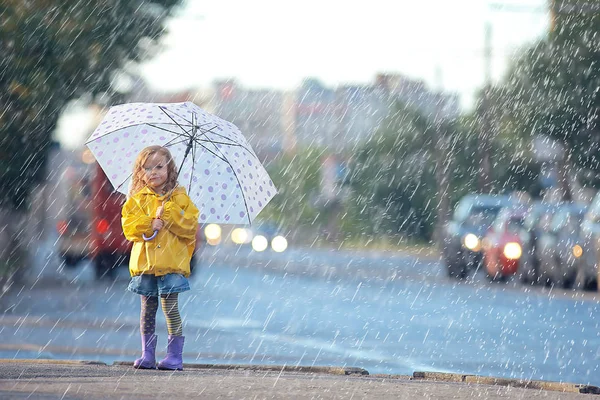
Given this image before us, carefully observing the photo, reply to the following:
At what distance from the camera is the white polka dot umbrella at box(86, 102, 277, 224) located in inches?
351

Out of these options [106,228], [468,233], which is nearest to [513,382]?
[468,233]

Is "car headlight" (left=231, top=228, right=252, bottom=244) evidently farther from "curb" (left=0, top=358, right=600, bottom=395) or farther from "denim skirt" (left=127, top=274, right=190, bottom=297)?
"denim skirt" (left=127, top=274, right=190, bottom=297)

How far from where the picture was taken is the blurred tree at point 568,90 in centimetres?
3628

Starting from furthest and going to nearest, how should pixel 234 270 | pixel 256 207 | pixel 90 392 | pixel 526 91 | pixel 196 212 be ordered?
pixel 526 91, pixel 234 270, pixel 256 207, pixel 196 212, pixel 90 392

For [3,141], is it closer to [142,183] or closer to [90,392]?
[142,183]

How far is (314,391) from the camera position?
7.39 m

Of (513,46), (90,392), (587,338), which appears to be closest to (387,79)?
(513,46)

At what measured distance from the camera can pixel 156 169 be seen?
8.21 m

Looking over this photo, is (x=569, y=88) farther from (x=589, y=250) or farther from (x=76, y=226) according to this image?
(x=589, y=250)

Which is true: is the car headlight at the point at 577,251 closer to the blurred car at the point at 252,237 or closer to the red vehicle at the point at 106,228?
the red vehicle at the point at 106,228

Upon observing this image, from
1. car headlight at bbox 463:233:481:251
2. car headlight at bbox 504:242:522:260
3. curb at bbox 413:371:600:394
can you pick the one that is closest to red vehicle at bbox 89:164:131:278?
car headlight at bbox 463:233:481:251

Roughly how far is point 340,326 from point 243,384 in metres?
7.05

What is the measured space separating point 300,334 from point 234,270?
56.4ft

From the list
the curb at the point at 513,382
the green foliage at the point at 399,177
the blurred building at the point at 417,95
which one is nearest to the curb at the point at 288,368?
the curb at the point at 513,382
